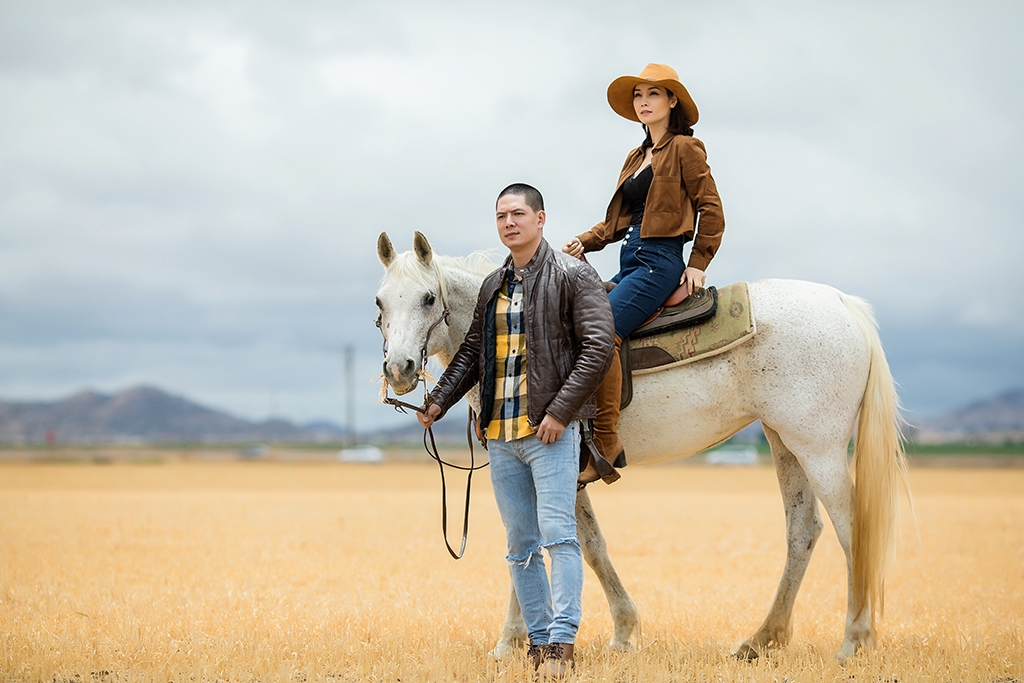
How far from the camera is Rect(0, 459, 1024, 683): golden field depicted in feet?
19.1

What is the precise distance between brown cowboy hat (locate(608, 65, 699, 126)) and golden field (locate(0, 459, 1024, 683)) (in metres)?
3.68

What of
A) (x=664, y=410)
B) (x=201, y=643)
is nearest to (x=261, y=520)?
(x=201, y=643)

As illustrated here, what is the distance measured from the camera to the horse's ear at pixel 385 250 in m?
5.87

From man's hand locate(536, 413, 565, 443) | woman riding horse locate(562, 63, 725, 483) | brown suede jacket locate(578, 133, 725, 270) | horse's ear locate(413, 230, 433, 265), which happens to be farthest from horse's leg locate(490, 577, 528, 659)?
brown suede jacket locate(578, 133, 725, 270)

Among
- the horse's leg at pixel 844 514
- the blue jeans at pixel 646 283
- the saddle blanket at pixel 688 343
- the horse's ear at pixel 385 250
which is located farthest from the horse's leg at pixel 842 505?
the horse's ear at pixel 385 250

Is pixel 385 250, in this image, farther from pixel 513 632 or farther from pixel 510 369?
pixel 513 632

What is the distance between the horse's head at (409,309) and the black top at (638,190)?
1568 mm

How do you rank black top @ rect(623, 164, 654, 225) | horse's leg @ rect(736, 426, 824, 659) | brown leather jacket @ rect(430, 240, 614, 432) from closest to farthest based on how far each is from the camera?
brown leather jacket @ rect(430, 240, 614, 432), black top @ rect(623, 164, 654, 225), horse's leg @ rect(736, 426, 824, 659)

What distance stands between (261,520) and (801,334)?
15.2 m

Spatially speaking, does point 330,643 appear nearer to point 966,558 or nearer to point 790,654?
point 790,654

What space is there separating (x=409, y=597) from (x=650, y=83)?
5828 mm

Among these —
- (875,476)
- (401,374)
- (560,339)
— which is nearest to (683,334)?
(560,339)

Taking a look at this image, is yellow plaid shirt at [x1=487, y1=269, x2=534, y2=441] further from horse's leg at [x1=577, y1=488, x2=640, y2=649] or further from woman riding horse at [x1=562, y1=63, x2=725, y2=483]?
horse's leg at [x1=577, y1=488, x2=640, y2=649]

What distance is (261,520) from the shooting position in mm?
19031
